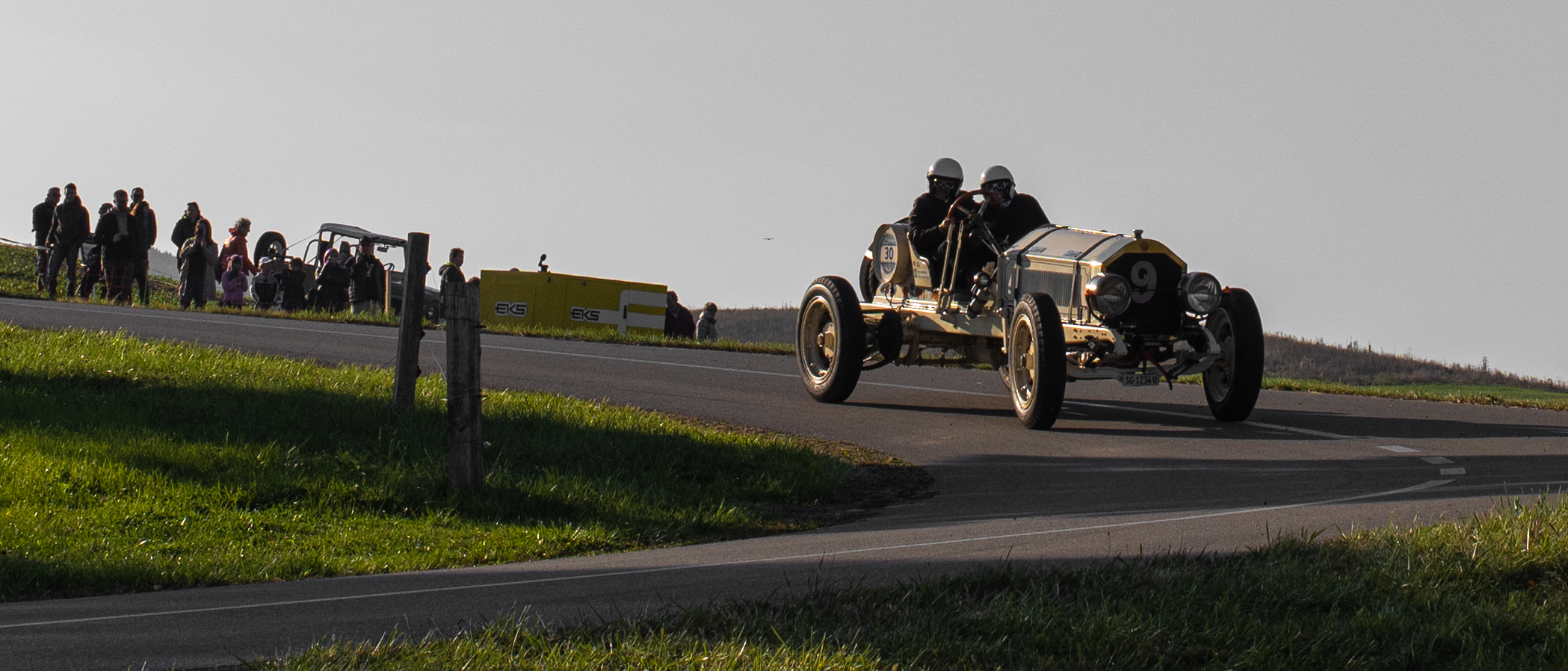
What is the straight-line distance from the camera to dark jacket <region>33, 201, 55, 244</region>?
84.5 feet

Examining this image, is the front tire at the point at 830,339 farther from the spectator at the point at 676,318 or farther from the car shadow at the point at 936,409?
the spectator at the point at 676,318

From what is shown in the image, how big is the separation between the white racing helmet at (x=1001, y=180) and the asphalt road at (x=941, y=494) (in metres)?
1.83

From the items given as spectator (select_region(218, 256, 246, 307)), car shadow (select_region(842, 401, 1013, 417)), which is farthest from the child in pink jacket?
car shadow (select_region(842, 401, 1013, 417))

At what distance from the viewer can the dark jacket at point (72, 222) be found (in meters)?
23.5

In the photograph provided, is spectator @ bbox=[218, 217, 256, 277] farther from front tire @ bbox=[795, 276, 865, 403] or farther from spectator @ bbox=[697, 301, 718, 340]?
front tire @ bbox=[795, 276, 865, 403]

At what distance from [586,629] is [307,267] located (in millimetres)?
25902

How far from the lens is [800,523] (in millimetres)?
8422

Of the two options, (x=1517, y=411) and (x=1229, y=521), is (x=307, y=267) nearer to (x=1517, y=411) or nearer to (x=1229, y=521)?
(x=1517, y=411)

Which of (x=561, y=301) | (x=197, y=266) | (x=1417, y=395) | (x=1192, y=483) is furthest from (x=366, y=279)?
(x=1192, y=483)

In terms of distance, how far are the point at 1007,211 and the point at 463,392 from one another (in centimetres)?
540

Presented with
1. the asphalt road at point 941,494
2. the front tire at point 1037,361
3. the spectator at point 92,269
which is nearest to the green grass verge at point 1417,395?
the asphalt road at point 941,494

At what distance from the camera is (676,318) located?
2650 centimetres

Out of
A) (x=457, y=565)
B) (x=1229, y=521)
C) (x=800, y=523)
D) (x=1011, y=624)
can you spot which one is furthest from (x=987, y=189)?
(x=1011, y=624)

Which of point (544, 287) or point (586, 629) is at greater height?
point (544, 287)
